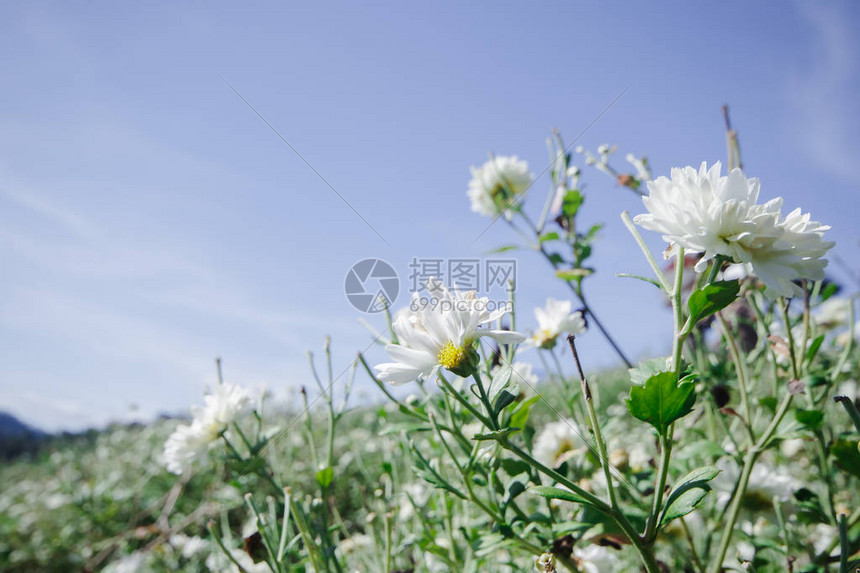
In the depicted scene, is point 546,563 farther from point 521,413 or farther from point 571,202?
point 571,202

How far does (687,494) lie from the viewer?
22.5 inches

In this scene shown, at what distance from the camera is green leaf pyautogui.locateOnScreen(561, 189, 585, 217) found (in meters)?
1.10

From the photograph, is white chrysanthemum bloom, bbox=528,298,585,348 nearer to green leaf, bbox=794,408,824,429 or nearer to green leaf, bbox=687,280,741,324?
green leaf, bbox=794,408,824,429

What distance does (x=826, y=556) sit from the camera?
78cm

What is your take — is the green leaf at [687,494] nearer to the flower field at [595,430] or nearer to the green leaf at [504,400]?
the flower field at [595,430]

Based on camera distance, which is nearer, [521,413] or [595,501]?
[595,501]

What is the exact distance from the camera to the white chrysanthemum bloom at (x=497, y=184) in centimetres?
147

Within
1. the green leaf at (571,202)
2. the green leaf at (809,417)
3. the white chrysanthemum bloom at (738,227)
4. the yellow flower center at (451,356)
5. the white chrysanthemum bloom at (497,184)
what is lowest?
the green leaf at (809,417)

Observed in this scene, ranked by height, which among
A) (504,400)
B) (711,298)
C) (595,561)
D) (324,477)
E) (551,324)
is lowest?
(595,561)

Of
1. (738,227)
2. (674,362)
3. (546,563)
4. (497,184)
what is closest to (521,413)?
(546,563)

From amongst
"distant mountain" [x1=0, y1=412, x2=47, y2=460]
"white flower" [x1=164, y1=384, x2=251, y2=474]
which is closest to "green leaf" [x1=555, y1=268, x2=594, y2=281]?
"white flower" [x1=164, y1=384, x2=251, y2=474]

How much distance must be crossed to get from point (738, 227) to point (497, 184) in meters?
1.00

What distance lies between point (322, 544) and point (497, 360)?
1.44 feet

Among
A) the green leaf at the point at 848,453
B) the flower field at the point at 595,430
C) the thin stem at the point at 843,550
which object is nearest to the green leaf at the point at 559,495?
the flower field at the point at 595,430
